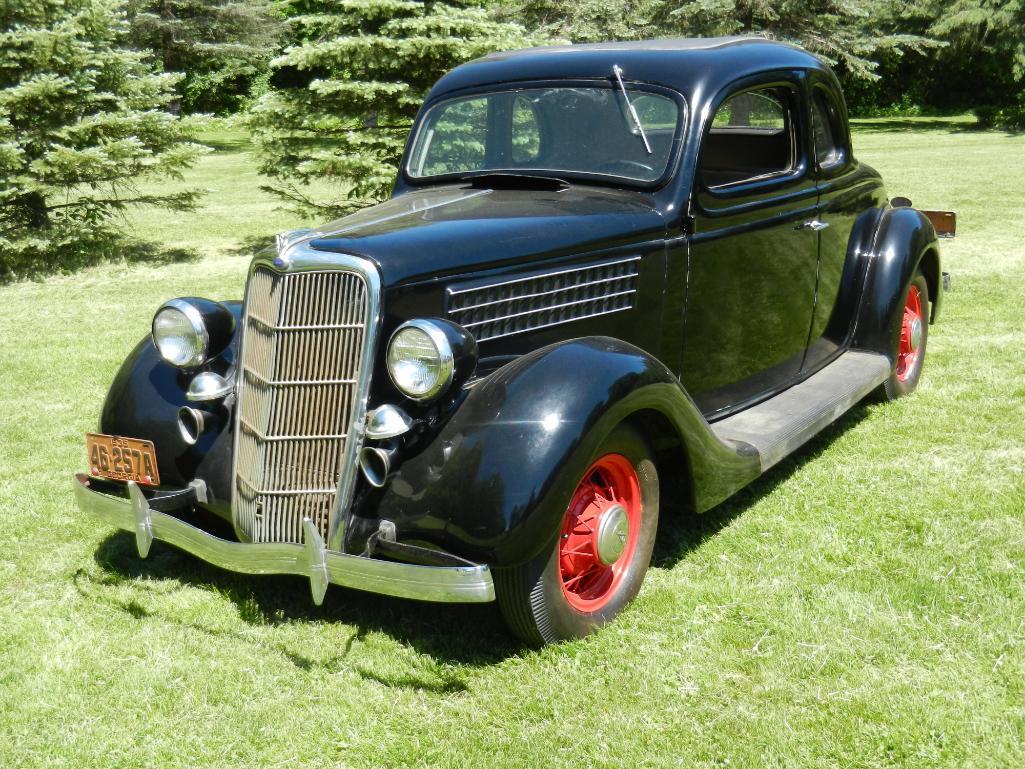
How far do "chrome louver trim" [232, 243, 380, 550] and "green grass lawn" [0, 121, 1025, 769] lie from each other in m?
0.49

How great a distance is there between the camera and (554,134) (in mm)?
4457

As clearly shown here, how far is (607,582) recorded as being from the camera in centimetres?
362

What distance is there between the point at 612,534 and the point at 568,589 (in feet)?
0.86

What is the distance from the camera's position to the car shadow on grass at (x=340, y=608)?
11.0 ft

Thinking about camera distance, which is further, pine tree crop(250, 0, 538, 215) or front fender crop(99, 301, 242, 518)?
pine tree crop(250, 0, 538, 215)

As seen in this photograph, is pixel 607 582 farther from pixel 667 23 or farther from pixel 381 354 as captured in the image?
pixel 667 23

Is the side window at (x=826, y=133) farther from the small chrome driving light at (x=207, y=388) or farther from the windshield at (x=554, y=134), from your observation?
the small chrome driving light at (x=207, y=388)

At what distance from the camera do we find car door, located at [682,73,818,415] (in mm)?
4355

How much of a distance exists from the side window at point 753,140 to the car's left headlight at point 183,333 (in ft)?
7.82

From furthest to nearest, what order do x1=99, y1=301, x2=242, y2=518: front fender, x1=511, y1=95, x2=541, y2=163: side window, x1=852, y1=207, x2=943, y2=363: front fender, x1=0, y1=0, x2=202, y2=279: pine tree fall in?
x1=0, y1=0, x2=202, y2=279: pine tree → x1=852, y1=207, x2=943, y2=363: front fender → x1=511, y1=95, x2=541, y2=163: side window → x1=99, y1=301, x2=242, y2=518: front fender

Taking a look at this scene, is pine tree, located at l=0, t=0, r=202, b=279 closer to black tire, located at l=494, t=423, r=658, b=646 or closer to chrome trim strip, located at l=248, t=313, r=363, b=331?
chrome trim strip, located at l=248, t=313, r=363, b=331

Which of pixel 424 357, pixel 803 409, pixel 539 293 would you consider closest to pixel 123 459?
pixel 424 357

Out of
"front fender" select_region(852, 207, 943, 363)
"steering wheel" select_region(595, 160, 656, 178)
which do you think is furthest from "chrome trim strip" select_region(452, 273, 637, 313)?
"front fender" select_region(852, 207, 943, 363)

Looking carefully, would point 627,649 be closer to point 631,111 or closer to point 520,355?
point 520,355
